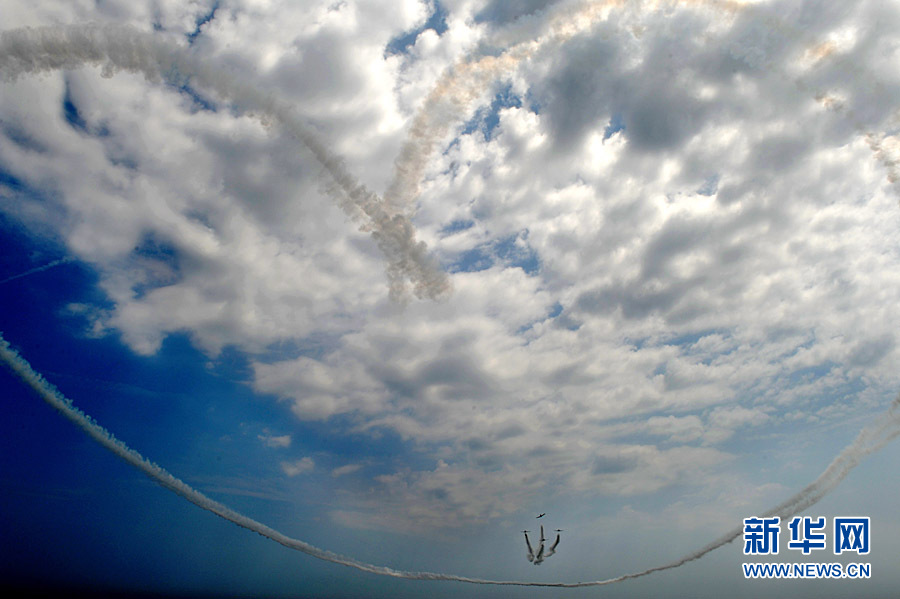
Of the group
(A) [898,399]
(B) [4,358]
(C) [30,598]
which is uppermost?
(A) [898,399]

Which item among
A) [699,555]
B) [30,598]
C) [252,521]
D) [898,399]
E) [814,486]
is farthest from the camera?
[30,598]

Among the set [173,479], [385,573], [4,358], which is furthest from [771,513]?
[4,358]

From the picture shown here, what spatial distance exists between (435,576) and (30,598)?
8134 inches

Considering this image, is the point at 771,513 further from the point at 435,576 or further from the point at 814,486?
the point at 435,576

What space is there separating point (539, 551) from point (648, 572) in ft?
45.0

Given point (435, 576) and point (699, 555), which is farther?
point (435, 576)

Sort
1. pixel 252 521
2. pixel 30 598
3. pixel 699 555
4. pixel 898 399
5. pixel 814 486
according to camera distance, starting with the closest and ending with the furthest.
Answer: pixel 898 399
pixel 814 486
pixel 699 555
pixel 252 521
pixel 30 598

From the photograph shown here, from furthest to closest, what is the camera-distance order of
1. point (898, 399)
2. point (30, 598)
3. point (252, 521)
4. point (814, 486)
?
point (30, 598) → point (252, 521) → point (814, 486) → point (898, 399)

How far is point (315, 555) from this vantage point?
5897cm

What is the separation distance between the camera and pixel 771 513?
184 feet

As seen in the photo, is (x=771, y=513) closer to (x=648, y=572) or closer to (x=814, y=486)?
(x=814, y=486)

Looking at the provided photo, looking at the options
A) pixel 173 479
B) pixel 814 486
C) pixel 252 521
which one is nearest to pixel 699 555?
pixel 814 486

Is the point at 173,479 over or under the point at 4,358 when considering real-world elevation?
under

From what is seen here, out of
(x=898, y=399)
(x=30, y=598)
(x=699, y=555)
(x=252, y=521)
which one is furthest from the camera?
(x=30, y=598)
